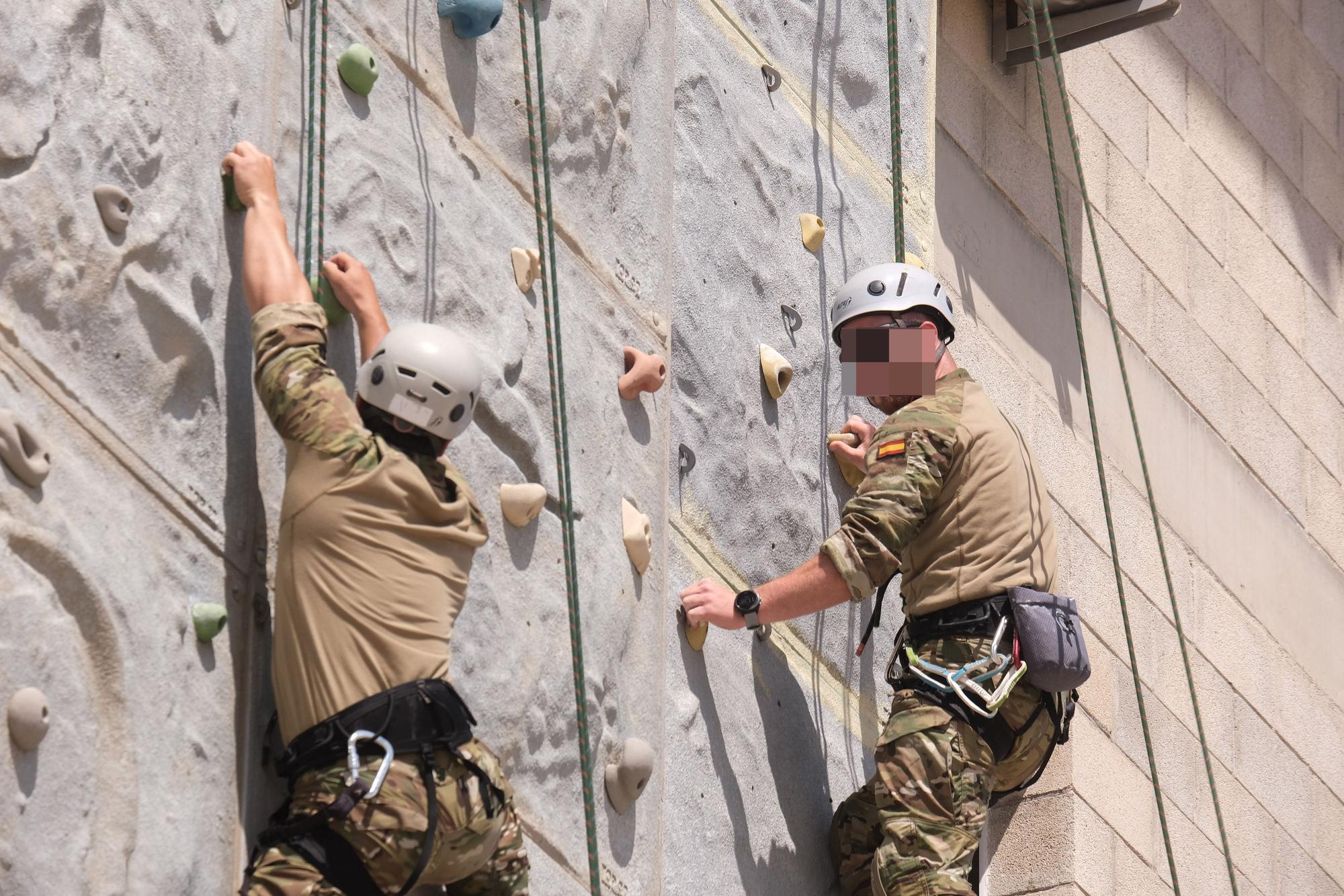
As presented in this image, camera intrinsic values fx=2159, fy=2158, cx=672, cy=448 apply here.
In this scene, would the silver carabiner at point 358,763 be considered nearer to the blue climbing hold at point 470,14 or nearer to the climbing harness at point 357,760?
the climbing harness at point 357,760

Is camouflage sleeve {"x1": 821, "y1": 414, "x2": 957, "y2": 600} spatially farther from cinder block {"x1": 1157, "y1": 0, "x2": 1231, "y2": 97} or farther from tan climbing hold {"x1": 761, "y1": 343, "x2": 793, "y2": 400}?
cinder block {"x1": 1157, "y1": 0, "x2": 1231, "y2": 97}

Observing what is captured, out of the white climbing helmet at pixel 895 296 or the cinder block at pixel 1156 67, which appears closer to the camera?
the white climbing helmet at pixel 895 296

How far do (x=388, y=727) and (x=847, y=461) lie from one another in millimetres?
2485

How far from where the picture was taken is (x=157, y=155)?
4.33m

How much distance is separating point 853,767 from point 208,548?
2340 millimetres

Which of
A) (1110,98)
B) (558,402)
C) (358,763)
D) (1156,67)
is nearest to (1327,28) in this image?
(1156,67)

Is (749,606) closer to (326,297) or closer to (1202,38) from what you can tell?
(326,297)

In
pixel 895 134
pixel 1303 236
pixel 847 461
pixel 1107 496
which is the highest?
pixel 1303 236

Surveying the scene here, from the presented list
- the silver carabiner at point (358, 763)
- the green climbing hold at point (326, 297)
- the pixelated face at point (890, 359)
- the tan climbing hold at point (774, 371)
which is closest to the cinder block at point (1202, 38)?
the tan climbing hold at point (774, 371)

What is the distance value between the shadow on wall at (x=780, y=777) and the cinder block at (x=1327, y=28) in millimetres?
5262

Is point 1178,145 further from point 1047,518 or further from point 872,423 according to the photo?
point 1047,518

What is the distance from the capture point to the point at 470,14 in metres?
5.23

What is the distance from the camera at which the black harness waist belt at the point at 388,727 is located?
13.1 ft

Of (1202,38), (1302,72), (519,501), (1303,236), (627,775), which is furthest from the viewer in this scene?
(1302,72)
